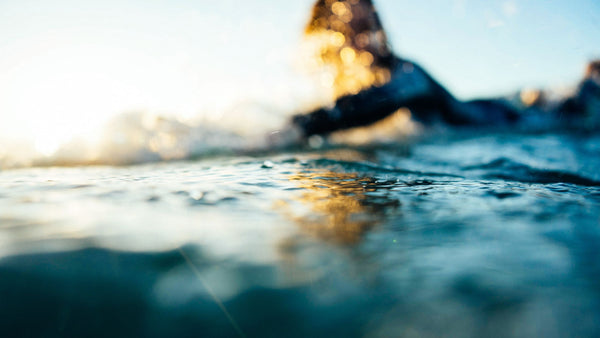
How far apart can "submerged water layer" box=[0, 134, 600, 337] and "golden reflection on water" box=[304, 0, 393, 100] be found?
5527mm

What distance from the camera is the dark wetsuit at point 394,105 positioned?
6.69 m

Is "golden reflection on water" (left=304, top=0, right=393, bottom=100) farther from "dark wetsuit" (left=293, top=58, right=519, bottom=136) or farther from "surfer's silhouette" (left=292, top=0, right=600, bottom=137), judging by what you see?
"dark wetsuit" (left=293, top=58, right=519, bottom=136)

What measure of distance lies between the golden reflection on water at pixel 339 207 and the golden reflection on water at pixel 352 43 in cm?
499

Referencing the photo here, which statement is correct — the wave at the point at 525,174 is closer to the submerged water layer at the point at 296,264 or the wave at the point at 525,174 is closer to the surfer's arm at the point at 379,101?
the submerged water layer at the point at 296,264

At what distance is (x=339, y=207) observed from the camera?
153 cm

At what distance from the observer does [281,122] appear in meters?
7.28

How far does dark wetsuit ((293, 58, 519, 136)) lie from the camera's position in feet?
21.9

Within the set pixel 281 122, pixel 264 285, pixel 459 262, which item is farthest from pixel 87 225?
pixel 281 122

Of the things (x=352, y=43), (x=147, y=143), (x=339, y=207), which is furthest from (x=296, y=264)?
(x=352, y=43)

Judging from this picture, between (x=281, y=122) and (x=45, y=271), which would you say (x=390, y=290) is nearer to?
(x=45, y=271)

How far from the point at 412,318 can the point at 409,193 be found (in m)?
1.22

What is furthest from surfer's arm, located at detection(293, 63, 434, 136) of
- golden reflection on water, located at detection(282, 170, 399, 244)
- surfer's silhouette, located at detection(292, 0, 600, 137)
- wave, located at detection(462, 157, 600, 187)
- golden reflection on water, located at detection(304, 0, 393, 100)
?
golden reflection on water, located at detection(282, 170, 399, 244)

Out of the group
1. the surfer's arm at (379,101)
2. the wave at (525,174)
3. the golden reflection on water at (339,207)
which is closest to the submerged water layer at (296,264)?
the golden reflection on water at (339,207)

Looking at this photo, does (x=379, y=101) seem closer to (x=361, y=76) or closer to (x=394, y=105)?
(x=394, y=105)
